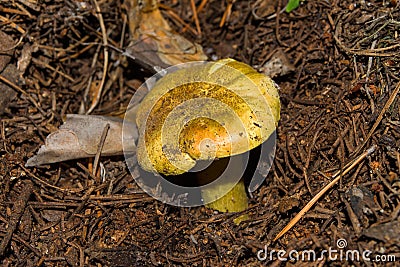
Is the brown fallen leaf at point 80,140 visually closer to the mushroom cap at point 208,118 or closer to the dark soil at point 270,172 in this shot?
the dark soil at point 270,172

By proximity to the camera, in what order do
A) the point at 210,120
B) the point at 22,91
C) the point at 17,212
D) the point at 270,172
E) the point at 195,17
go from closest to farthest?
the point at 210,120 → the point at 17,212 → the point at 270,172 → the point at 22,91 → the point at 195,17

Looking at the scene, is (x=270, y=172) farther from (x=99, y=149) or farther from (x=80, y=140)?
(x=80, y=140)

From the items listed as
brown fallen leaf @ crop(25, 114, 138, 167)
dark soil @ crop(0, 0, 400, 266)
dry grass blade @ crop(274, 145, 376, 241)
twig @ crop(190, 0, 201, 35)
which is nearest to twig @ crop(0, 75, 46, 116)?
dark soil @ crop(0, 0, 400, 266)

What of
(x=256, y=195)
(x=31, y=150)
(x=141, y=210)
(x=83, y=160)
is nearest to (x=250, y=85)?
(x=256, y=195)

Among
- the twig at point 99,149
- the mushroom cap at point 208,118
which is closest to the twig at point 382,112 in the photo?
the mushroom cap at point 208,118

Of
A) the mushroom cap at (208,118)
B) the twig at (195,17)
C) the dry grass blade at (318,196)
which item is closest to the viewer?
the mushroom cap at (208,118)

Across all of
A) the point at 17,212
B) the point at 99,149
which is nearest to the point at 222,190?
the point at 99,149

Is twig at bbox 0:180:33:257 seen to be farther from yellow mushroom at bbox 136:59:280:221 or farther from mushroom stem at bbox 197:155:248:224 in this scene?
mushroom stem at bbox 197:155:248:224
